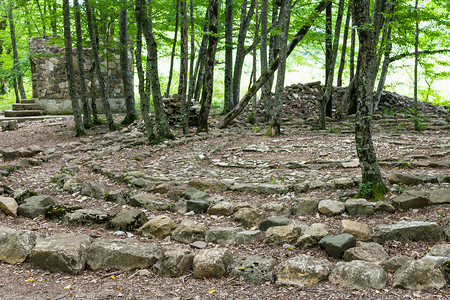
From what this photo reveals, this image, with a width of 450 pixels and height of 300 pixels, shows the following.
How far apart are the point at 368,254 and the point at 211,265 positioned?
1.43 meters

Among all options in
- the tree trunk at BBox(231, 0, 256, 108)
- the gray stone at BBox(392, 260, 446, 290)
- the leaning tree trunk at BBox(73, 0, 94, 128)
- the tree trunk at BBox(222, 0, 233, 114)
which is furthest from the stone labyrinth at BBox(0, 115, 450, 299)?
the tree trunk at BBox(231, 0, 256, 108)

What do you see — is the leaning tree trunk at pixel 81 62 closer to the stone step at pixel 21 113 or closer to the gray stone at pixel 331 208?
the stone step at pixel 21 113

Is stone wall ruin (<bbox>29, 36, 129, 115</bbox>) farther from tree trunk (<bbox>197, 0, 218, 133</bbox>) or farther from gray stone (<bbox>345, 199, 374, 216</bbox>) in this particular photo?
gray stone (<bbox>345, 199, 374, 216</bbox>)

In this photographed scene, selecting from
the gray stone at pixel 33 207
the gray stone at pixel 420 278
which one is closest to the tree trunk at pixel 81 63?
the gray stone at pixel 33 207

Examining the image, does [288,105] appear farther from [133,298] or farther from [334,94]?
[133,298]

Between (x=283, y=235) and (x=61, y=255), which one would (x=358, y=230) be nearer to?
(x=283, y=235)

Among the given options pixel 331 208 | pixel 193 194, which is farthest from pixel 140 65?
pixel 331 208

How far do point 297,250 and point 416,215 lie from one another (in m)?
1.54

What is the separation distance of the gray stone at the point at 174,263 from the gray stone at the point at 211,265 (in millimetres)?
94

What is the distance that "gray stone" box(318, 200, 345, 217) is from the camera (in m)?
4.39

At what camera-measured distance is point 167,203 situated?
201 inches

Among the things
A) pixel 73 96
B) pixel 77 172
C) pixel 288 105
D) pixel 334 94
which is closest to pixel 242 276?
pixel 77 172

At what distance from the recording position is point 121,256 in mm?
3420

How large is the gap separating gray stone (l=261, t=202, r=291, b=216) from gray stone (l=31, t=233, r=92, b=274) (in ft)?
7.35
